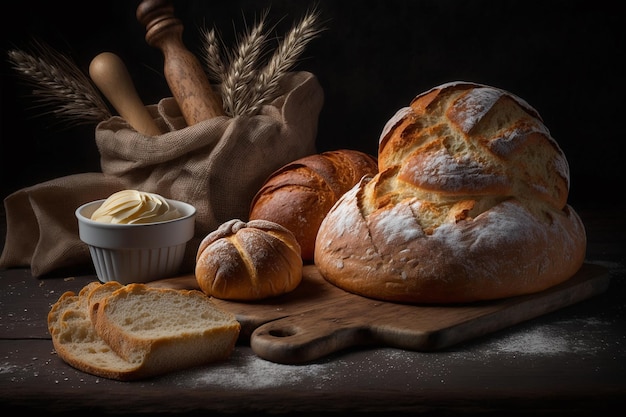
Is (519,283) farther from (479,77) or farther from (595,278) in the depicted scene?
(479,77)

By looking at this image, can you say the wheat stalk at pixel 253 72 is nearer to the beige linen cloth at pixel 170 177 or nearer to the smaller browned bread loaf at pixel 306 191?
the beige linen cloth at pixel 170 177

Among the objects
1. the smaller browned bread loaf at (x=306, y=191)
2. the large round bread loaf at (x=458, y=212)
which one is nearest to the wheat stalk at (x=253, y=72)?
the smaller browned bread loaf at (x=306, y=191)

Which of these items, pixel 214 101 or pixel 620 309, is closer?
pixel 620 309

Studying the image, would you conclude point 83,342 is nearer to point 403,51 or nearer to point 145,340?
point 145,340

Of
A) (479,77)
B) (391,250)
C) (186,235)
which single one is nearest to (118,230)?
(186,235)

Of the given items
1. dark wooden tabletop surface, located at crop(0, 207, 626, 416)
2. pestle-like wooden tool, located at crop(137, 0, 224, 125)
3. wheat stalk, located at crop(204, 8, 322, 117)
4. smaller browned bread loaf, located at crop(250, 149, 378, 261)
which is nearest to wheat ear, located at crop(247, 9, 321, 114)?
wheat stalk, located at crop(204, 8, 322, 117)

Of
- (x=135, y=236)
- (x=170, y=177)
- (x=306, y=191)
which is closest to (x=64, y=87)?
(x=170, y=177)

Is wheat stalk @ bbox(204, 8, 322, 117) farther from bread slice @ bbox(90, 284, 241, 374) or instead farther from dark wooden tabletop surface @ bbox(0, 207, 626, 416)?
dark wooden tabletop surface @ bbox(0, 207, 626, 416)
